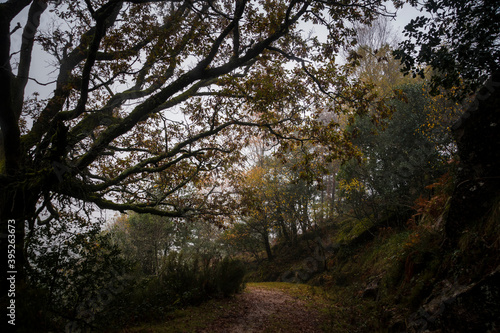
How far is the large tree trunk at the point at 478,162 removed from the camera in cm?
320

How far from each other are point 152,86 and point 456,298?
7.73 metres

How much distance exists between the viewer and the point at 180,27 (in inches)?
199

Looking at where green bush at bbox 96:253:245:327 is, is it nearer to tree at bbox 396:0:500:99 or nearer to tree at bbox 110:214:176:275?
tree at bbox 396:0:500:99

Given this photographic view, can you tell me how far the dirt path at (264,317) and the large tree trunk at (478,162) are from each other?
3.40m

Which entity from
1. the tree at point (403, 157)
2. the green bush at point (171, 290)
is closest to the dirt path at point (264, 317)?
the green bush at point (171, 290)

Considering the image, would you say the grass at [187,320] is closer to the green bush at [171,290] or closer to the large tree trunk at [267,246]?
the green bush at [171,290]

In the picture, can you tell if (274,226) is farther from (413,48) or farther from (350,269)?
(413,48)

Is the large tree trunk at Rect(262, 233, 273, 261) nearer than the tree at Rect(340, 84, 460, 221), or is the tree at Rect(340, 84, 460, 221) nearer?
the tree at Rect(340, 84, 460, 221)

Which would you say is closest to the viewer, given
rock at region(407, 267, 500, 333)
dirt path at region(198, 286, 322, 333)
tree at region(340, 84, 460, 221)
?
rock at region(407, 267, 500, 333)

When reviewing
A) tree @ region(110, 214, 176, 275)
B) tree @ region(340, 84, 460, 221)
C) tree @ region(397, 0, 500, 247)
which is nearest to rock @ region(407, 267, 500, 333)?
tree @ region(397, 0, 500, 247)

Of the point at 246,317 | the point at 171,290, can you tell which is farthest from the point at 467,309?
the point at 171,290

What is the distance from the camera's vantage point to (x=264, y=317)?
5.30m

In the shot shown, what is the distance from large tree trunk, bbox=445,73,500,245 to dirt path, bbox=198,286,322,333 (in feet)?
11.2

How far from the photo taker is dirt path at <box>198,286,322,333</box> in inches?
181
